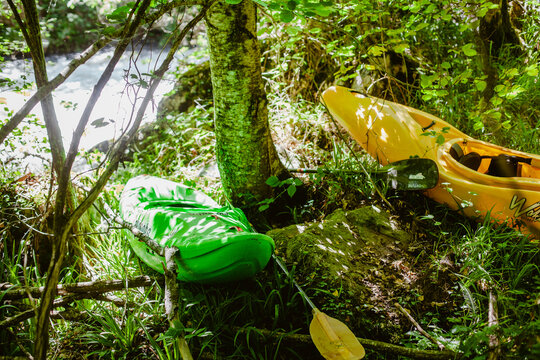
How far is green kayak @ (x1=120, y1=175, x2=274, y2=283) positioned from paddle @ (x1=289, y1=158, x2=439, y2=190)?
98 centimetres

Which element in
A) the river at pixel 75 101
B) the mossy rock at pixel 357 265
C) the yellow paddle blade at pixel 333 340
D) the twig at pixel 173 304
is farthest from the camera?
the river at pixel 75 101

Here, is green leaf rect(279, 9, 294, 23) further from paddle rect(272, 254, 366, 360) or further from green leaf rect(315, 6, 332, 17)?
paddle rect(272, 254, 366, 360)

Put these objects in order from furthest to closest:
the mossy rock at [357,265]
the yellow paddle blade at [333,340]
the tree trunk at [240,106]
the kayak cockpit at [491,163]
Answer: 1. the kayak cockpit at [491,163]
2. the tree trunk at [240,106]
3. the mossy rock at [357,265]
4. the yellow paddle blade at [333,340]

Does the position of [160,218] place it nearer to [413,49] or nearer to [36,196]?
[36,196]

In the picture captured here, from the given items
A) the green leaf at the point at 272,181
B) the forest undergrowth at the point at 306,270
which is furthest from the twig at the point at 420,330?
the green leaf at the point at 272,181

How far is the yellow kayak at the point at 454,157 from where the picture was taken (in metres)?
2.29

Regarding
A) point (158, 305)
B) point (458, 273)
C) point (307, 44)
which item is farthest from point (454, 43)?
point (158, 305)

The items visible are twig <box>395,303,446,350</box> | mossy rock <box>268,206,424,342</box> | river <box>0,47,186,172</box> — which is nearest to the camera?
twig <box>395,303,446,350</box>

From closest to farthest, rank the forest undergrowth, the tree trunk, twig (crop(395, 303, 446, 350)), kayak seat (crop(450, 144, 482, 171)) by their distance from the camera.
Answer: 1. twig (crop(395, 303, 446, 350))
2. the forest undergrowth
3. the tree trunk
4. kayak seat (crop(450, 144, 482, 171))

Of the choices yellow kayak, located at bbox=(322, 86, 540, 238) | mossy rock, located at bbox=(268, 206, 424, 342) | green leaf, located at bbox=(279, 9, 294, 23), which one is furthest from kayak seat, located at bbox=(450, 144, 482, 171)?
green leaf, located at bbox=(279, 9, 294, 23)

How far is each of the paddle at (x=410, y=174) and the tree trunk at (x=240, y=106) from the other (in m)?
0.52

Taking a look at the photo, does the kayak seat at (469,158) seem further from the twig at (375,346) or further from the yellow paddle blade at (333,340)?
the yellow paddle blade at (333,340)

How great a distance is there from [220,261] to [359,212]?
1.17m

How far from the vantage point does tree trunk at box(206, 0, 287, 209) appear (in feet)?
7.24
